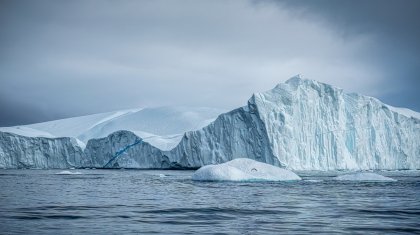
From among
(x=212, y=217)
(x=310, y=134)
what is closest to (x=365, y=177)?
(x=212, y=217)

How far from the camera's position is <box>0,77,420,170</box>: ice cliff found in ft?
164

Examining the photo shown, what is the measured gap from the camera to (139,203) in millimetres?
14008

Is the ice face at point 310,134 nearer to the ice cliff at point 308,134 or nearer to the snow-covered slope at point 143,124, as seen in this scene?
the ice cliff at point 308,134

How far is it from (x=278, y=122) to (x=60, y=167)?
38393mm

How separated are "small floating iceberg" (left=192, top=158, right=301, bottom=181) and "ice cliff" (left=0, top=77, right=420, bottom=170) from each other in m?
19.6

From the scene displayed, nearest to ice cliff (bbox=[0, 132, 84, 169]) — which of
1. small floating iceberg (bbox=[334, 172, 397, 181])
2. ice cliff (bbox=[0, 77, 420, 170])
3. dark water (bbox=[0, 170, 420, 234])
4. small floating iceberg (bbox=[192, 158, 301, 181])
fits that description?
ice cliff (bbox=[0, 77, 420, 170])

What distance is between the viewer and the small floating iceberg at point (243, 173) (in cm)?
Result: 2806

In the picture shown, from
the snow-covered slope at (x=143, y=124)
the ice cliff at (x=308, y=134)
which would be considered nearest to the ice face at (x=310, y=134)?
the ice cliff at (x=308, y=134)

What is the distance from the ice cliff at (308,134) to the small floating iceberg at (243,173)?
19595mm

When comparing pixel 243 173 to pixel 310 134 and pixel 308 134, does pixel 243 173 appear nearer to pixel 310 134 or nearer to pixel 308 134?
pixel 308 134

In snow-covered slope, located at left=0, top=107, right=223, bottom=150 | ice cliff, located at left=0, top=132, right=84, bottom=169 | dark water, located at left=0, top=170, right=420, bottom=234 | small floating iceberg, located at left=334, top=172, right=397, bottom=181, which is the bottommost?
dark water, located at left=0, top=170, right=420, bottom=234

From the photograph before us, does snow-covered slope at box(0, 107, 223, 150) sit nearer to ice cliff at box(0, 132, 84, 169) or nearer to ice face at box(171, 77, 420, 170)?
ice cliff at box(0, 132, 84, 169)

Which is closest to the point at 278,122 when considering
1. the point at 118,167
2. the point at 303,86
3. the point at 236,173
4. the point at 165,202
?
the point at 303,86

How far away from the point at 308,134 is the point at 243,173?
2569 centimetres
